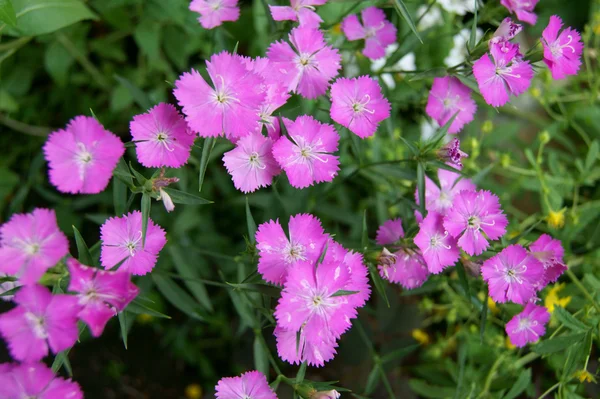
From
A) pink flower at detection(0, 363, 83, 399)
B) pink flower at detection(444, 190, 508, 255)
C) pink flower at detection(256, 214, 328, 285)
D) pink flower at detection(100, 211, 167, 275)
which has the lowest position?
pink flower at detection(0, 363, 83, 399)

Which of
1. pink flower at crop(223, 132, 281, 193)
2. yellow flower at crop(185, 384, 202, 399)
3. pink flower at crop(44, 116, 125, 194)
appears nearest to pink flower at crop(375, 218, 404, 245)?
pink flower at crop(223, 132, 281, 193)

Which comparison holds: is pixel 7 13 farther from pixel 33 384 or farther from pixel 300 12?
pixel 33 384

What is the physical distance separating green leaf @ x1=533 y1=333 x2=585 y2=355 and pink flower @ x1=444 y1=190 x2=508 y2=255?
28 centimetres

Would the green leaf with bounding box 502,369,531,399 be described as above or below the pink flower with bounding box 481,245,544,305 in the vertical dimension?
below

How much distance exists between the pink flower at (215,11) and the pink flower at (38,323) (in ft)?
2.32

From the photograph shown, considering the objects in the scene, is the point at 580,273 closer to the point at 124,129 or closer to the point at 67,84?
the point at 124,129

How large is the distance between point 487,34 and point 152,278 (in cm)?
106

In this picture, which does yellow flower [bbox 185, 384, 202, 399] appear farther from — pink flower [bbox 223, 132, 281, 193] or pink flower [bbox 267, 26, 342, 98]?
pink flower [bbox 267, 26, 342, 98]

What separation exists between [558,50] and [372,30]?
451 mm

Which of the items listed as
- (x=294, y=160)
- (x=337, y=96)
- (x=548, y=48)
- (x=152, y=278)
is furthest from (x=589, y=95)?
(x=152, y=278)

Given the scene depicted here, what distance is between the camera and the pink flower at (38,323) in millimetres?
945

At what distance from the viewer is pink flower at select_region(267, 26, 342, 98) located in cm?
122

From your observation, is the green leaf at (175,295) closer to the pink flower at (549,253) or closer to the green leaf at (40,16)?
the green leaf at (40,16)

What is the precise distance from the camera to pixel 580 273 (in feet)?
5.75
